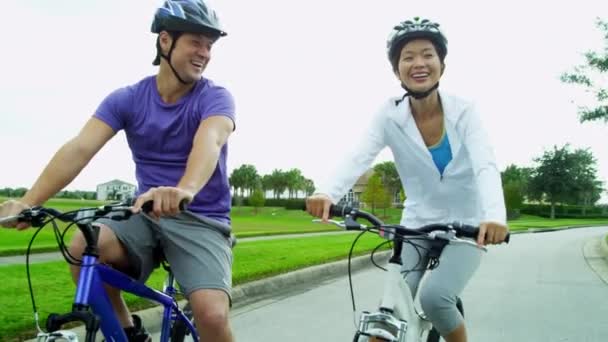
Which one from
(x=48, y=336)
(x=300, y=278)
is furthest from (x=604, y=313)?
(x=48, y=336)

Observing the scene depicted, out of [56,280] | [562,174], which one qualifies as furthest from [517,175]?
[56,280]

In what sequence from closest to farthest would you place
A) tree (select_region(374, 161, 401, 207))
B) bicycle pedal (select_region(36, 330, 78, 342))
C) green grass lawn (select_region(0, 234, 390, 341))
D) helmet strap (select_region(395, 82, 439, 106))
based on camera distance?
bicycle pedal (select_region(36, 330, 78, 342)) → helmet strap (select_region(395, 82, 439, 106)) → green grass lawn (select_region(0, 234, 390, 341)) → tree (select_region(374, 161, 401, 207))

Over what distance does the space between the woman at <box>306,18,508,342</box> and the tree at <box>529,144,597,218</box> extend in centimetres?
8836

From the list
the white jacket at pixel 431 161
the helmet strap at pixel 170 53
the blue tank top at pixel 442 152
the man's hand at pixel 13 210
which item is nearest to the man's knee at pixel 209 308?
the man's hand at pixel 13 210

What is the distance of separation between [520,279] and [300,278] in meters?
3.83

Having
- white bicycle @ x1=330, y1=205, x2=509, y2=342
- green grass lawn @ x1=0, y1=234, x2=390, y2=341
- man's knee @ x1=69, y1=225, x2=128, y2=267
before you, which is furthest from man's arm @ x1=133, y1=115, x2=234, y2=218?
green grass lawn @ x1=0, y1=234, x2=390, y2=341

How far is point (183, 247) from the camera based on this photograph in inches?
116

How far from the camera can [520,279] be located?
10.6 m

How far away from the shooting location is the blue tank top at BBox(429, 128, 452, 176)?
349cm

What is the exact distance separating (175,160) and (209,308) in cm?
75

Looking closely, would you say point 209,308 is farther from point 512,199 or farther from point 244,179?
point 244,179

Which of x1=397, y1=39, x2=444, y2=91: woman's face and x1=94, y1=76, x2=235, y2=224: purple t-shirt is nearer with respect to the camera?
x1=94, y1=76, x2=235, y2=224: purple t-shirt

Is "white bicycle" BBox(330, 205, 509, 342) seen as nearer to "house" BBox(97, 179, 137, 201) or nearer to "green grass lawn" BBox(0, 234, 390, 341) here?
"house" BBox(97, 179, 137, 201)

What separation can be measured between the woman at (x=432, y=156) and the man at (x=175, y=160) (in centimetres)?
65
